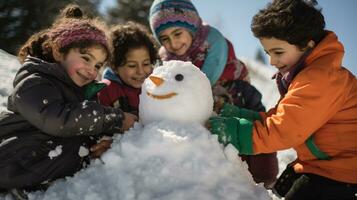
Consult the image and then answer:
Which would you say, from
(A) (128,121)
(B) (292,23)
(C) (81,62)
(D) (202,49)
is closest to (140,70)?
(D) (202,49)

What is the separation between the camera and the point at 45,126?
88.1 inches

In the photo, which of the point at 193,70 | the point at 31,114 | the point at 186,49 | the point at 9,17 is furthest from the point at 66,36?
the point at 9,17

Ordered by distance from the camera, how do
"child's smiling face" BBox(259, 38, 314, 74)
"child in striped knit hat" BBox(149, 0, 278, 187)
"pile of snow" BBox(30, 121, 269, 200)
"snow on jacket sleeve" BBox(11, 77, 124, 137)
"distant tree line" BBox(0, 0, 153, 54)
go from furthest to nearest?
"distant tree line" BBox(0, 0, 153, 54)
"child in striped knit hat" BBox(149, 0, 278, 187)
"child's smiling face" BBox(259, 38, 314, 74)
"snow on jacket sleeve" BBox(11, 77, 124, 137)
"pile of snow" BBox(30, 121, 269, 200)

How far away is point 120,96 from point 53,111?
1.14 metres

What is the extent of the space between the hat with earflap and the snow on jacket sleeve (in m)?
1.69

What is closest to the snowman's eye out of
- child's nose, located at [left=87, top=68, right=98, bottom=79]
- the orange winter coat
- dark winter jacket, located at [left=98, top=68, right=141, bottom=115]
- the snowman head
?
the snowman head

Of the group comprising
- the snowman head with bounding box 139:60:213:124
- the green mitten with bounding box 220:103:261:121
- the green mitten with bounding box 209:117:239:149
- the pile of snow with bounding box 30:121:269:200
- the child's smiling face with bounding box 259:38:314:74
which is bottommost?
the green mitten with bounding box 220:103:261:121

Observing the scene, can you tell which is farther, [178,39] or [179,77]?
[178,39]

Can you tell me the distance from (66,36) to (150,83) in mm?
758

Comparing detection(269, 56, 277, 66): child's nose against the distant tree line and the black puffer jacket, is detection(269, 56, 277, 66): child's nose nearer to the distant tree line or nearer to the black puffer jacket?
the black puffer jacket

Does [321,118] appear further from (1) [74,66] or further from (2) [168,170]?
(1) [74,66]

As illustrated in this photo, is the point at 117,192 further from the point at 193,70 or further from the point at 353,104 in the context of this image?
the point at 353,104

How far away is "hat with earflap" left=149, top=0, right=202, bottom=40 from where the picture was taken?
3.78 metres

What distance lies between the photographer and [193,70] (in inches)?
86.1
